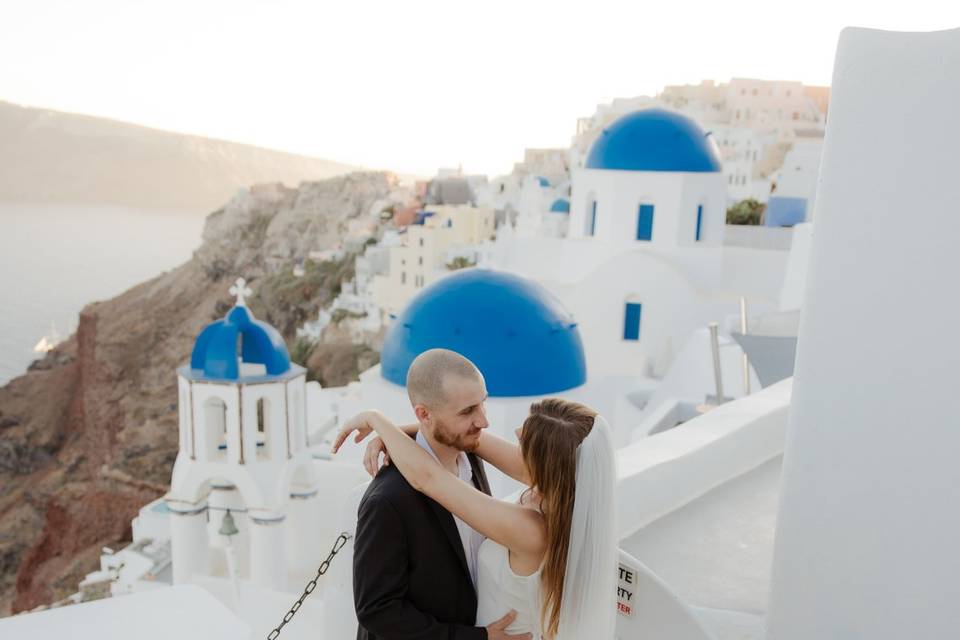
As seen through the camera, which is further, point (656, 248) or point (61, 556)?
point (61, 556)

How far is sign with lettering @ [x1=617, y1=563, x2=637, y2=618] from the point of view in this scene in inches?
93.5

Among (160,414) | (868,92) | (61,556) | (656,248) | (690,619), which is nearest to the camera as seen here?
(868,92)

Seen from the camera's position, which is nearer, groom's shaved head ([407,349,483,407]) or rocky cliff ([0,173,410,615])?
groom's shaved head ([407,349,483,407])

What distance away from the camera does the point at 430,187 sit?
47.3 meters

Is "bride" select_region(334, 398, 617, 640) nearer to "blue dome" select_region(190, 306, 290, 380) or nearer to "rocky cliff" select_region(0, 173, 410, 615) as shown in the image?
"blue dome" select_region(190, 306, 290, 380)

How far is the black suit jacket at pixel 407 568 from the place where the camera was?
1809mm

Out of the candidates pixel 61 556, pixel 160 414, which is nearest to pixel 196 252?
pixel 160 414

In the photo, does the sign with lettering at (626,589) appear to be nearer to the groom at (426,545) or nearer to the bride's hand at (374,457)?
the groom at (426,545)

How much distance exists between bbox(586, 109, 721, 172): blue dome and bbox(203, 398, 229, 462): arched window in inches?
314

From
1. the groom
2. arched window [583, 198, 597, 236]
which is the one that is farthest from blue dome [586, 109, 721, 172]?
the groom

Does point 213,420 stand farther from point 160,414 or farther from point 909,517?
point 160,414

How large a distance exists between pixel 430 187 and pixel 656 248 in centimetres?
3472

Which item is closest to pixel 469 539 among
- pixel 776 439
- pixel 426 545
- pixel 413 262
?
pixel 426 545

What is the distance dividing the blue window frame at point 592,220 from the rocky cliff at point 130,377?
16.2m
